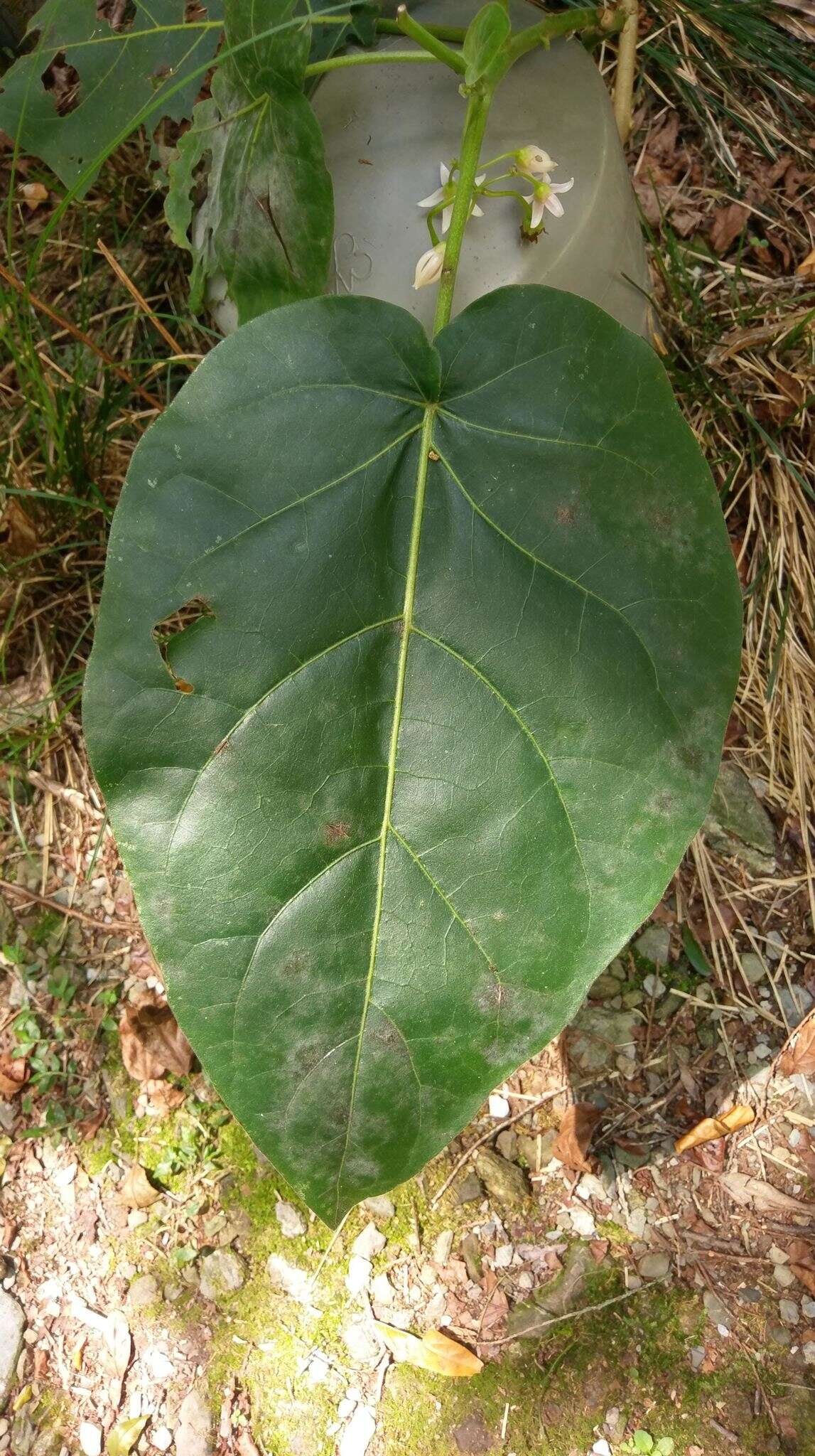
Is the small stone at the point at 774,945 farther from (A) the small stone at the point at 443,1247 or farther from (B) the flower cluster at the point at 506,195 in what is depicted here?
(B) the flower cluster at the point at 506,195

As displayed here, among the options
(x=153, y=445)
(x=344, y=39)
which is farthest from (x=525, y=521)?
(x=344, y=39)

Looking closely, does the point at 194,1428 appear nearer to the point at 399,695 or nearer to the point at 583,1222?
the point at 583,1222

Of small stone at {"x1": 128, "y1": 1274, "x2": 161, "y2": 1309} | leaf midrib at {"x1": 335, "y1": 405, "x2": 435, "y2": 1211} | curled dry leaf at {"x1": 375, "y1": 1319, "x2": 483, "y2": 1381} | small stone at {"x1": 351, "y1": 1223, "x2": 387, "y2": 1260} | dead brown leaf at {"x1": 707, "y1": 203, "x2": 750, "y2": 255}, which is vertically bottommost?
curled dry leaf at {"x1": 375, "y1": 1319, "x2": 483, "y2": 1381}

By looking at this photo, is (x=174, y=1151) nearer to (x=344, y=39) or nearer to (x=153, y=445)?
(x=153, y=445)

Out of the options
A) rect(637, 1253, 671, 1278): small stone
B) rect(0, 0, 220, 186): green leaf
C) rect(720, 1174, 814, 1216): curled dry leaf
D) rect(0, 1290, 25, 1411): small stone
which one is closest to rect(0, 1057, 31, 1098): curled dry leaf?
rect(0, 1290, 25, 1411): small stone

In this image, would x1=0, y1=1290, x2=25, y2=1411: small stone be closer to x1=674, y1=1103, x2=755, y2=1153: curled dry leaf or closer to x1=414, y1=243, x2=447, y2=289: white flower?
x1=674, y1=1103, x2=755, y2=1153: curled dry leaf

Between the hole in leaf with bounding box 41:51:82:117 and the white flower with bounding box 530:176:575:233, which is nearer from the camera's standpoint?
the white flower with bounding box 530:176:575:233
